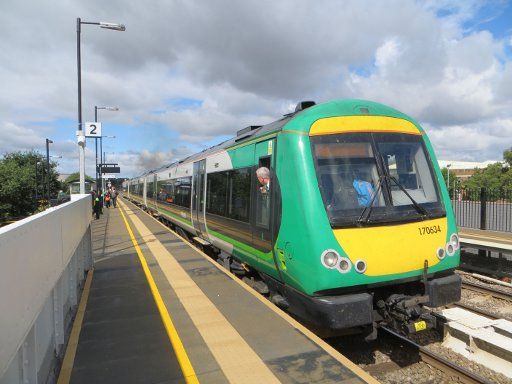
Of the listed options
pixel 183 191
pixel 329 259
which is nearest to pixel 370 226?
pixel 329 259

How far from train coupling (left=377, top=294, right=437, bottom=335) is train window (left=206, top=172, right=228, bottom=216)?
398cm

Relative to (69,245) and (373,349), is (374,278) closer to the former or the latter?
(373,349)

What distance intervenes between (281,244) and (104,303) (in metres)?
2.95

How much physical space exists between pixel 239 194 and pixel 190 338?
297 cm

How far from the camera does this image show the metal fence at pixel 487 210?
1459 centimetres

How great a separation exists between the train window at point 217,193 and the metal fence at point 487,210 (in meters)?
9.87

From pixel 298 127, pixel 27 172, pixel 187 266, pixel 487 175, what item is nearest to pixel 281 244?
pixel 298 127

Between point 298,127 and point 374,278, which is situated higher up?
point 298,127

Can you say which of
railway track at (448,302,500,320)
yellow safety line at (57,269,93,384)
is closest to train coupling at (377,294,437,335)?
railway track at (448,302,500,320)

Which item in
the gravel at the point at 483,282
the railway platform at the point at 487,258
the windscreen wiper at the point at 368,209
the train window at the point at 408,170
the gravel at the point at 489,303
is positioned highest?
the train window at the point at 408,170

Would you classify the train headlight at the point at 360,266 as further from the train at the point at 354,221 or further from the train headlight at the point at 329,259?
the train headlight at the point at 329,259

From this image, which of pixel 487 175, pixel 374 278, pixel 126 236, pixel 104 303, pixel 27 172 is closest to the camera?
pixel 374 278

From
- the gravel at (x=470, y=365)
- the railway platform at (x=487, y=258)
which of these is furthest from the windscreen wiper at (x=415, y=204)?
the railway platform at (x=487, y=258)

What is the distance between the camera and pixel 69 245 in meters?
5.10
